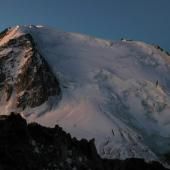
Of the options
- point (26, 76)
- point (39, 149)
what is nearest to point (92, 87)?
point (26, 76)

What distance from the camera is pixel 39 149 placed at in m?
51.1

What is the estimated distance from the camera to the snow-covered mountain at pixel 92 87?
140 metres

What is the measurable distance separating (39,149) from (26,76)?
113 m

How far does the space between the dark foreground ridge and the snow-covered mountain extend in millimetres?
73227

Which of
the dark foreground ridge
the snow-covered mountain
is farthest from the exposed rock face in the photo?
the dark foreground ridge

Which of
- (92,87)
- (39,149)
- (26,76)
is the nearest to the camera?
(39,149)

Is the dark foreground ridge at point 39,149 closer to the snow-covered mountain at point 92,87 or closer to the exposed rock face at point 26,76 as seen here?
the snow-covered mountain at point 92,87

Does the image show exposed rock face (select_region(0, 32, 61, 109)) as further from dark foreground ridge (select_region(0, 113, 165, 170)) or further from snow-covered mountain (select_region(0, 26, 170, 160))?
dark foreground ridge (select_region(0, 113, 165, 170))

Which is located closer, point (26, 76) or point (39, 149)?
point (39, 149)

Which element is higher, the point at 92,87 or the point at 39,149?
the point at 39,149

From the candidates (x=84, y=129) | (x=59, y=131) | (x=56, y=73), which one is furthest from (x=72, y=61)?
(x=59, y=131)

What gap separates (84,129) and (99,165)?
268ft

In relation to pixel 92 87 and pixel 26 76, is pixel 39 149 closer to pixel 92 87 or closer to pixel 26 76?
pixel 92 87

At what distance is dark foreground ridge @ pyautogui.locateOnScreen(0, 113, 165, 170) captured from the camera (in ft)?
156
